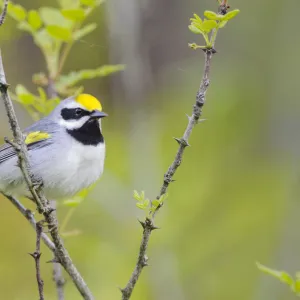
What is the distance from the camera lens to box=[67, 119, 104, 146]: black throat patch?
360 cm

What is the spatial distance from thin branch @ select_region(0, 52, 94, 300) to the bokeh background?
1.52m

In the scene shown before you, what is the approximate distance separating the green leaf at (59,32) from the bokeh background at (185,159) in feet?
4.18

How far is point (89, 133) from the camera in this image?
12.1 ft

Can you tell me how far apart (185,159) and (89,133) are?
2.18 meters

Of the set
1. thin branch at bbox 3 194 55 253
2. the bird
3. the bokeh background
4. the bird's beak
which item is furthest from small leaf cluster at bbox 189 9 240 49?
the bokeh background

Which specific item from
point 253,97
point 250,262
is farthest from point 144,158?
point 253,97

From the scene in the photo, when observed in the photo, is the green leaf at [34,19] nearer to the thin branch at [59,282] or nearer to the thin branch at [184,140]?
the thin branch at [59,282]

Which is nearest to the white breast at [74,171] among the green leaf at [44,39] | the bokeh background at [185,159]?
the green leaf at [44,39]

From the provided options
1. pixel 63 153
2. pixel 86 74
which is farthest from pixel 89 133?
pixel 86 74

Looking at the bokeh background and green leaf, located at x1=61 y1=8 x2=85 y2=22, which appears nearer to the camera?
green leaf, located at x1=61 y1=8 x2=85 y2=22

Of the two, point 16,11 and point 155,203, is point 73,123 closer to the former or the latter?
point 16,11

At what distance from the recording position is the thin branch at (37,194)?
213 cm

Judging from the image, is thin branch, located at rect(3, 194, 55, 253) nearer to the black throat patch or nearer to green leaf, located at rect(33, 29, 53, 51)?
the black throat patch

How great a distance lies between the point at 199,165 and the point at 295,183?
84 centimetres
